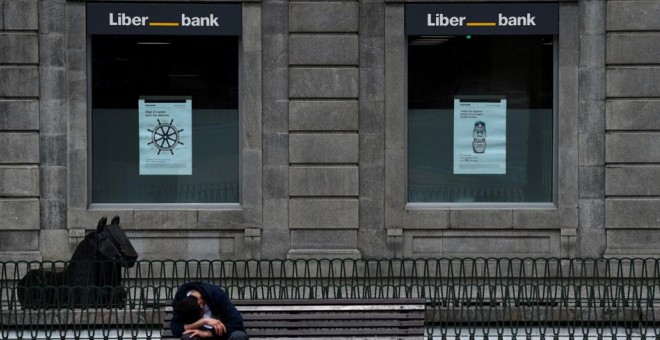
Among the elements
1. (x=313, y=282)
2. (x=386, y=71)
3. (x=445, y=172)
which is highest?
(x=386, y=71)

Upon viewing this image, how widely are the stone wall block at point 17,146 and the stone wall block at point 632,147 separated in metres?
8.05

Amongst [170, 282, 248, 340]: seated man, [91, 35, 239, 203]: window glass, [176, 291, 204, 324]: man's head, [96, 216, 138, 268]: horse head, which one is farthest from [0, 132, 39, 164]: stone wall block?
[176, 291, 204, 324]: man's head

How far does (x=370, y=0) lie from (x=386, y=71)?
40.1 inches

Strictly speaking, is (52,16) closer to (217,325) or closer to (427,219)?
(427,219)

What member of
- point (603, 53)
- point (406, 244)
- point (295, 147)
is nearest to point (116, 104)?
point (295, 147)

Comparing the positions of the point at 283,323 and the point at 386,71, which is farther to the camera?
the point at 386,71

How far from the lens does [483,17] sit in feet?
68.2

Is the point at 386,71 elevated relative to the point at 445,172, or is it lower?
elevated

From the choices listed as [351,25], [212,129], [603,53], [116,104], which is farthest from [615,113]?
[116,104]

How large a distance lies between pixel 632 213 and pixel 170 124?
22.0 ft

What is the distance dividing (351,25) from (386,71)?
81cm

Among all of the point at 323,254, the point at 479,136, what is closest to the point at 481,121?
the point at 479,136

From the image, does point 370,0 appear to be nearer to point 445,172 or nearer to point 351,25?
point 351,25

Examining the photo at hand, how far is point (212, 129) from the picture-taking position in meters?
21.2
